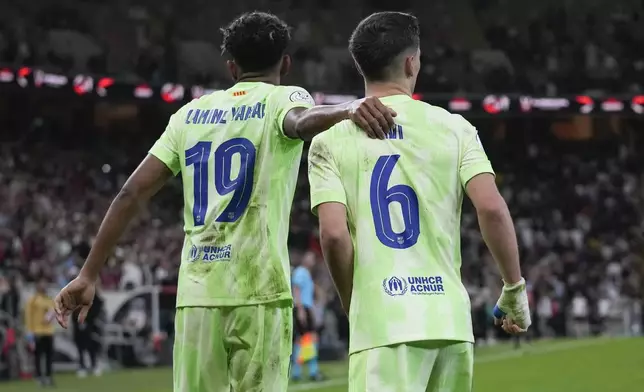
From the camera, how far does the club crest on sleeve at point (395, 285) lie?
3963mm

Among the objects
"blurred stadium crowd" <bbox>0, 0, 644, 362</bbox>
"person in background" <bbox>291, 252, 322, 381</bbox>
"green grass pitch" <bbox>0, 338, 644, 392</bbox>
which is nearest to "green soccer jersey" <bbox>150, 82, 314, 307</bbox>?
"green grass pitch" <bbox>0, 338, 644, 392</bbox>

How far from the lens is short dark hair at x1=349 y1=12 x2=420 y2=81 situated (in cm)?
407

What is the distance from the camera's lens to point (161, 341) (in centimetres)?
2002

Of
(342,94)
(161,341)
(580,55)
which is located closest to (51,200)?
(161,341)

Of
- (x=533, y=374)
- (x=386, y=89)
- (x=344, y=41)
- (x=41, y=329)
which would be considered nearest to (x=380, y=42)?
(x=386, y=89)

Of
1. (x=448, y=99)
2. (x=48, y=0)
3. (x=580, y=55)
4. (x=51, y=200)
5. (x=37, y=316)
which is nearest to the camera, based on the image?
(x=37, y=316)

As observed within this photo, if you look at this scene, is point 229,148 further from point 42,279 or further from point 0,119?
point 0,119

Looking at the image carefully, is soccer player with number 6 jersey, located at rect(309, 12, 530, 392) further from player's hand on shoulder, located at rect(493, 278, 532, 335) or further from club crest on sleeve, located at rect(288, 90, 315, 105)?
club crest on sleeve, located at rect(288, 90, 315, 105)

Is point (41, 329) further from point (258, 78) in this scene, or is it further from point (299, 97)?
point (299, 97)

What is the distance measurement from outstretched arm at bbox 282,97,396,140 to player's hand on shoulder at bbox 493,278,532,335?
0.71 metres

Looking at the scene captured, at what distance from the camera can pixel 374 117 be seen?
13.0 feet

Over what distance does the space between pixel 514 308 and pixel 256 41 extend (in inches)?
62.8

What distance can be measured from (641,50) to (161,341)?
61.8 ft

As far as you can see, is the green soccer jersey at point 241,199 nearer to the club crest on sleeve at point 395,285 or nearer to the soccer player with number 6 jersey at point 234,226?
the soccer player with number 6 jersey at point 234,226
